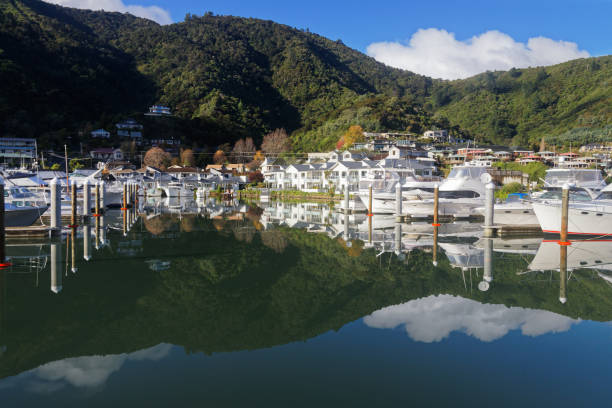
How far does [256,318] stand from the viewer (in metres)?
8.39

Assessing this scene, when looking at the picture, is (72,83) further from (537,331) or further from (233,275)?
(537,331)

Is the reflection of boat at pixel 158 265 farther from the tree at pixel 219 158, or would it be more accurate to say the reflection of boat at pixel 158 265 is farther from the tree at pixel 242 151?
the tree at pixel 242 151

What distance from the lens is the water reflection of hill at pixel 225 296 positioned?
Result: 725cm

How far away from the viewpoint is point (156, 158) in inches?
3162

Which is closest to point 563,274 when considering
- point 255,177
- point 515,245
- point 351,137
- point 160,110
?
point 515,245

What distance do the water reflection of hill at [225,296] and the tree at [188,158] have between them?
228ft

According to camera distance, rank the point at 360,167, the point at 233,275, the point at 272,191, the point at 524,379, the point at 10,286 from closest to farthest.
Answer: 1. the point at 524,379
2. the point at 10,286
3. the point at 233,275
4. the point at 360,167
5. the point at 272,191

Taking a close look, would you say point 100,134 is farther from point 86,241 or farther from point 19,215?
point 86,241

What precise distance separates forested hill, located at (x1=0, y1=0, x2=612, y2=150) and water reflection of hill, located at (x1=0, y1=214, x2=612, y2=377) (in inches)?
2807

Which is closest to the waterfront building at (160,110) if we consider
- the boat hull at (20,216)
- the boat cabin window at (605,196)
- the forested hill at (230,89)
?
the forested hill at (230,89)

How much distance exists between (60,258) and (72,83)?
10742 cm

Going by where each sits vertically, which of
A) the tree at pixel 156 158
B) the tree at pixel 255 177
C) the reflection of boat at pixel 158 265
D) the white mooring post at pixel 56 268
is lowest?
the reflection of boat at pixel 158 265

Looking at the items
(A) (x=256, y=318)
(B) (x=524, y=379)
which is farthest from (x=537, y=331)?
(A) (x=256, y=318)

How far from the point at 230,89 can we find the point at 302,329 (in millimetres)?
122020
